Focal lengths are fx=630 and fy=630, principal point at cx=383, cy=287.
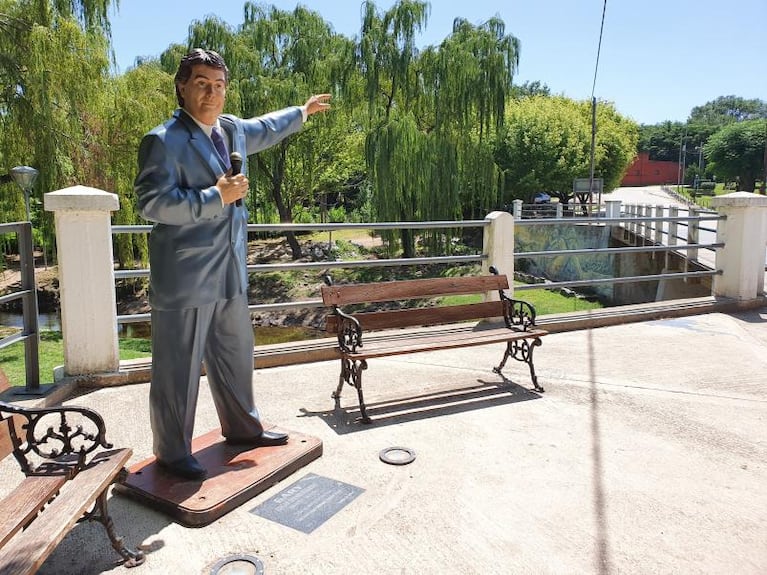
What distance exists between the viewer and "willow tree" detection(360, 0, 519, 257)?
1978 cm

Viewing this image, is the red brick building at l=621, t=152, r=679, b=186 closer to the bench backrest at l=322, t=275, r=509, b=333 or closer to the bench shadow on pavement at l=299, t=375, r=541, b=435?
the bench backrest at l=322, t=275, r=509, b=333

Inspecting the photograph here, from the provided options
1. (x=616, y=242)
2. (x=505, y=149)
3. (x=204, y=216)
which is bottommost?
(x=616, y=242)

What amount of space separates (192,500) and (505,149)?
35.5 metres

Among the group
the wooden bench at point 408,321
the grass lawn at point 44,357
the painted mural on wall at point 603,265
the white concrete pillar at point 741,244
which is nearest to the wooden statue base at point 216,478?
the wooden bench at point 408,321

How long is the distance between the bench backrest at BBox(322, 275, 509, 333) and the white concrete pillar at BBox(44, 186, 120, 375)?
5.57 ft

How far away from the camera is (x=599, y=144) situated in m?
42.0

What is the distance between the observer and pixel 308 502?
10.1 ft

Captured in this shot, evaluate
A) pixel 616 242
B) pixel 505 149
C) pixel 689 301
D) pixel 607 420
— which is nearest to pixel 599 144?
pixel 505 149

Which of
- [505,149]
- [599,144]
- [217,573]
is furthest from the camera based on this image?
[599,144]

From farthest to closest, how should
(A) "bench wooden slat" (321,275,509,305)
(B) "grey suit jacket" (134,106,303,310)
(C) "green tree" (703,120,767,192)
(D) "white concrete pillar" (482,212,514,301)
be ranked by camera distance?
(C) "green tree" (703,120,767,192)
(D) "white concrete pillar" (482,212,514,301)
(A) "bench wooden slat" (321,275,509,305)
(B) "grey suit jacket" (134,106,303,310)

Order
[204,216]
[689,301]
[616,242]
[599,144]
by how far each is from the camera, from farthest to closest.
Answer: [599,144]
[616,242]
[689,301]
[204,216]

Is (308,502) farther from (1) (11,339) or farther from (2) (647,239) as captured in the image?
(2) (647,239)

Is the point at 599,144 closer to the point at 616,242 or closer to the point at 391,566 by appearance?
the point at 616,242

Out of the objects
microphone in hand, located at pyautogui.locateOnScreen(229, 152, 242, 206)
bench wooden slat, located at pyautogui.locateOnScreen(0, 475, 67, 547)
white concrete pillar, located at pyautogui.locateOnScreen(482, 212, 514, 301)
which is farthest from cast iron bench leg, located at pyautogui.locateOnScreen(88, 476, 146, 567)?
white concrete pillar, located at pyautogui.locateOnScreen(482, 212, 514, 301)
